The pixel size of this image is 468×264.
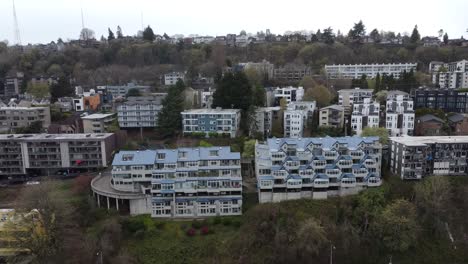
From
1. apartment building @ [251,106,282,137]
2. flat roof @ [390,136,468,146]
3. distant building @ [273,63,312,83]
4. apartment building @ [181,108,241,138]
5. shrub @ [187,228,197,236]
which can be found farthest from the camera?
distant building @ [273,63,312,83]

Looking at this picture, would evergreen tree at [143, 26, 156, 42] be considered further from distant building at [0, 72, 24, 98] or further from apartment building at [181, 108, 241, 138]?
apartment building at [181, 108, 241, 138]

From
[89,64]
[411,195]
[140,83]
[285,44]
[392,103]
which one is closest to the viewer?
[411,195]

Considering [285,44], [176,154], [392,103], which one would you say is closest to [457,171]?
[392,103]

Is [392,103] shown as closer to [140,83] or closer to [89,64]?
[140,83]

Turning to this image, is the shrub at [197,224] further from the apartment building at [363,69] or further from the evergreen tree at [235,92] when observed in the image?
the apartment building at [363,69]

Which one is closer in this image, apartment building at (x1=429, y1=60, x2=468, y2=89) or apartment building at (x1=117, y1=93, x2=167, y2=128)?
apartment building at (x1=117, y1=93, x2=167, y2=128)

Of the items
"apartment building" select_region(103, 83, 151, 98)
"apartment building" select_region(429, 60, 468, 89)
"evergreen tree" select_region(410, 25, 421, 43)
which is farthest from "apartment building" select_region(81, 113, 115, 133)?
"evergreen tree" select_region(410, 25, 421, 43)

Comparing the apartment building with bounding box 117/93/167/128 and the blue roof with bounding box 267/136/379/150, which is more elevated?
the apartment building with bounding box 117/93/167/128
